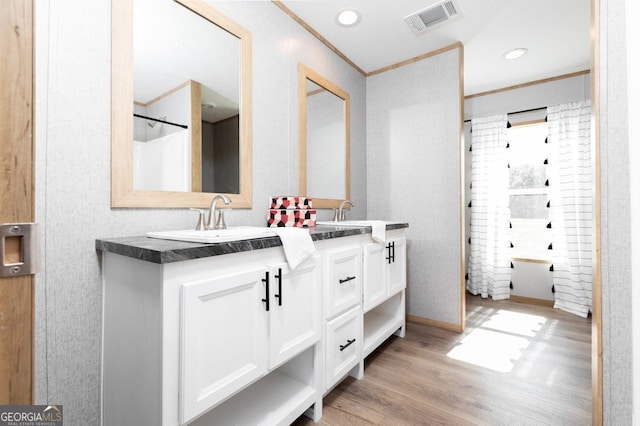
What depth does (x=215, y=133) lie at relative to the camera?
1618 millimetres

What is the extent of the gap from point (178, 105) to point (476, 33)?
7.92 ft

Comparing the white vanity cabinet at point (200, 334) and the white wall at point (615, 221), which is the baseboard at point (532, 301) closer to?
the white wall at point (615, 221)

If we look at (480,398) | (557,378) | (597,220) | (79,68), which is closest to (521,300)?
(557,378)

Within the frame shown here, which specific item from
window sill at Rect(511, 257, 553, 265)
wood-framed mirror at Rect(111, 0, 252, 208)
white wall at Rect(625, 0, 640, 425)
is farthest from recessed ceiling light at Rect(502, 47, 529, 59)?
white wall at Rect(625, 0, 640, 425)

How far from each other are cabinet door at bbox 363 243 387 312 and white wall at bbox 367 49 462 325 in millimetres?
871

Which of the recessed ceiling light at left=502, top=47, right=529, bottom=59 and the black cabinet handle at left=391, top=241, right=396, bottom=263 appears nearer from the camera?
the black cabinet handle at left=391, top=241, right=396, bottom=263

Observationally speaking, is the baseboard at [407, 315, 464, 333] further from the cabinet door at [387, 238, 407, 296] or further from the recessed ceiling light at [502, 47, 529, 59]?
the recessed ceiling light at [502, 47, 529, 59]

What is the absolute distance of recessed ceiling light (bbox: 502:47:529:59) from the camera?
273 cm

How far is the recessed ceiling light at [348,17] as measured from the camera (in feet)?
6.93

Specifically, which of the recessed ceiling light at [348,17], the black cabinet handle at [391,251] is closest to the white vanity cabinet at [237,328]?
the black cabinet handle at [391,251]

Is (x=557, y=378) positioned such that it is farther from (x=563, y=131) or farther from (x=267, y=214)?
(x=563, y=131)

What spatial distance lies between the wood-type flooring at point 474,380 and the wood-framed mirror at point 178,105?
1346 mm

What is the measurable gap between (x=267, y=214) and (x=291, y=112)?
30.7 inches

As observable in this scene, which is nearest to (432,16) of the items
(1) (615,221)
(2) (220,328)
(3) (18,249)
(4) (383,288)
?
(1) (615,221)
